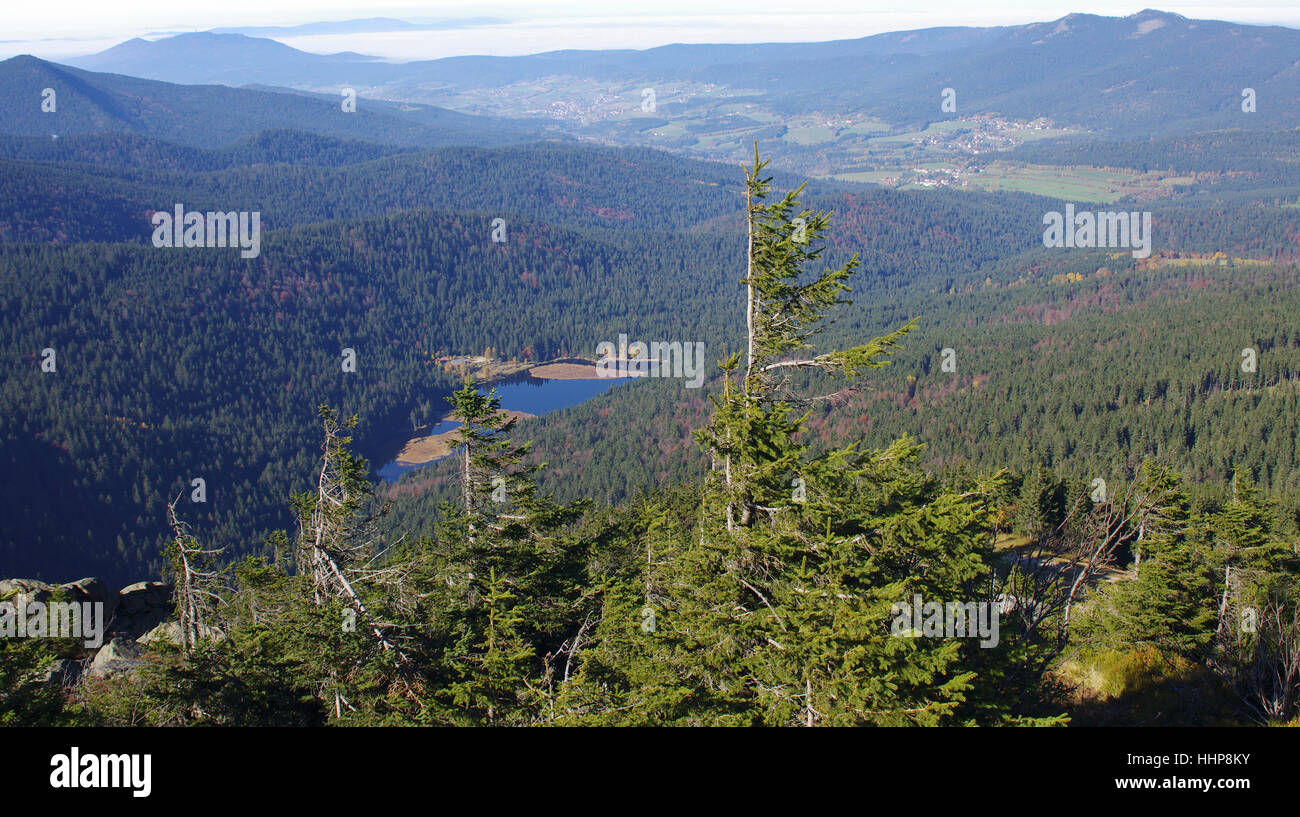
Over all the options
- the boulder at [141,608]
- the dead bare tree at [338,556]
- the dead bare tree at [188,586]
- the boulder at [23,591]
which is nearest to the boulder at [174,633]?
the dead bare tree at [188,586]

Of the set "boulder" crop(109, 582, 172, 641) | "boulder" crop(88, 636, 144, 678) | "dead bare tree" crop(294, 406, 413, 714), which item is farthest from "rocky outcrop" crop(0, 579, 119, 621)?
"dead bare tree" crop(294, 406, 413, 714)

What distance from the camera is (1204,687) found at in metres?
27.0

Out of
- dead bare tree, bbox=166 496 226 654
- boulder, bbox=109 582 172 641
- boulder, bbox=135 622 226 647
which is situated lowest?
A: boulder, bbox=109 582 172 641

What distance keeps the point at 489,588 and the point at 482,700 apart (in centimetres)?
485

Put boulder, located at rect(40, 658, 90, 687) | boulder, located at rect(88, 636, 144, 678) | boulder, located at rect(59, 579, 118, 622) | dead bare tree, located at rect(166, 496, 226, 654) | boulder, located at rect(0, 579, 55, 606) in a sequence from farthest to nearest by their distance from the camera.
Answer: boulder, located at rect(59, 579, 118, 622) < boulder, located at rect(0, 579, 55, 606) < boulder, located at rect(88, 636, 144, 678) < boulder, located at rect(40, 658, 90, 687) < dead bare tree, located at rect(166, 496, 226, 654)

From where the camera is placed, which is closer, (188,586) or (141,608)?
(188,586)

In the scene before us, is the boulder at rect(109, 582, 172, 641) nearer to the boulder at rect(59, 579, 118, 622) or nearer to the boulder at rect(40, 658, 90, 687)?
the boulder at rect(59, 579, 118, 622)

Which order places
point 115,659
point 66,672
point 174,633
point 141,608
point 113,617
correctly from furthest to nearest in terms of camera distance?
point 141,608
point 113,617
point 174,633
point 115,659
point 66,672

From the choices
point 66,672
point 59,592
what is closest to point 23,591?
point 59,592

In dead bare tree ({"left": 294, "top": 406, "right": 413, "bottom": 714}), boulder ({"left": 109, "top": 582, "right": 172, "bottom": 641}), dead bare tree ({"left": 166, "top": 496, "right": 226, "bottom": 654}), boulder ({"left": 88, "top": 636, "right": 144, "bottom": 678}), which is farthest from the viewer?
boulder ({"left": 109, "top": 582, "right": 172, "bottom": 641})

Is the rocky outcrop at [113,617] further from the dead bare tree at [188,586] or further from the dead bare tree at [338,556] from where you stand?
the dead bare tree at [338,556]

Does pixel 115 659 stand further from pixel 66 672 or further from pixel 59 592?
pixel 59 592

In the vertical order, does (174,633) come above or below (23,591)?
above
